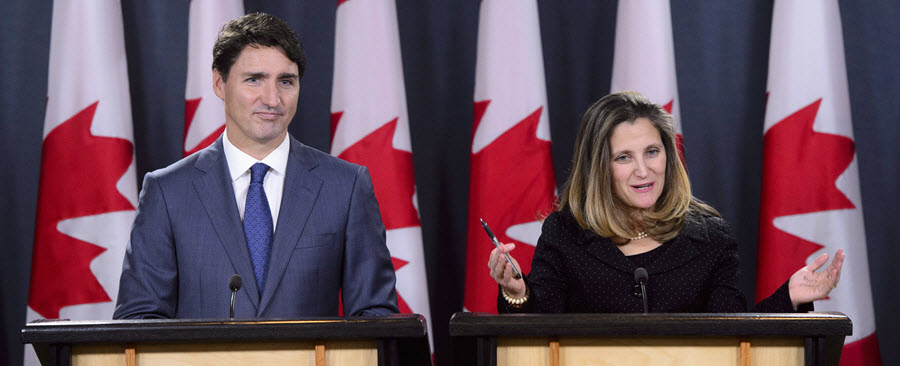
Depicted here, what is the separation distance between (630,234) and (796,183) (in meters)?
0.97

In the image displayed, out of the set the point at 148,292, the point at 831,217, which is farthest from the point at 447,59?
the point at 148,292

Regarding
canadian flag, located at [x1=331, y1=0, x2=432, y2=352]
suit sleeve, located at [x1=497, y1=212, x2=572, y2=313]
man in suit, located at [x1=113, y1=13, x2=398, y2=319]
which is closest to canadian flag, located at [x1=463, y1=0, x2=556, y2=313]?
canadian flag, located at [x1=331, y1=0, x2=432, y2=352]

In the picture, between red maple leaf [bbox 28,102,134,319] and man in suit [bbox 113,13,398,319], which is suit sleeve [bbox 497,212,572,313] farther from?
red maple leaf [bbox 28,102,134,319]

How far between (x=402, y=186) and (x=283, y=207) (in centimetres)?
98

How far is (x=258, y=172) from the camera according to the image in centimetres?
231

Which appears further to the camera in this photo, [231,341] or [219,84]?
[219,84]

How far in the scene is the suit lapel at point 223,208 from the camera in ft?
7.14

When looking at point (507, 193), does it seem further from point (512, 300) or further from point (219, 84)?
point (219, 84)

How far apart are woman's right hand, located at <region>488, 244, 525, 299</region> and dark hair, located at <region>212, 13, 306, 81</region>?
2.60ft

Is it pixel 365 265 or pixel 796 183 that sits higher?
pixel 796 183

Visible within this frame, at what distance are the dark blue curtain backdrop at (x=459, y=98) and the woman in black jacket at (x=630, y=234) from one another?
1106 mm

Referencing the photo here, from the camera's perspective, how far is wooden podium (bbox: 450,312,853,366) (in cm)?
153

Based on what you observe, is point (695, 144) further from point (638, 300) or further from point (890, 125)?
point (638, 300)

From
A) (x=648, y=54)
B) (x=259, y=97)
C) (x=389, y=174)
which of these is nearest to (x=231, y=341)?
(x=259, y=97)
